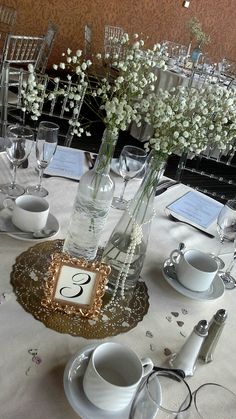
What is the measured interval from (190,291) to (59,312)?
35 cm

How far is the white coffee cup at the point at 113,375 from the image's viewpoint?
26.8 inches

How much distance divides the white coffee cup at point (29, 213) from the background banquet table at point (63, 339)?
5 centimetres

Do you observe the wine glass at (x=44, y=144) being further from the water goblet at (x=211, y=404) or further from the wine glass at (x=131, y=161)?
the water goblet at (x=211, y=404)

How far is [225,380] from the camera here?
2.79 ft

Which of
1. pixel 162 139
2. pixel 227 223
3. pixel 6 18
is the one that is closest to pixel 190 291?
pixel 227 223

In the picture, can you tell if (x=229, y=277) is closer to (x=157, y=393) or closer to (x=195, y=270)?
(x=195, y=270)

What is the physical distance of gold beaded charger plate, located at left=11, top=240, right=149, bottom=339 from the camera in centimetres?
87

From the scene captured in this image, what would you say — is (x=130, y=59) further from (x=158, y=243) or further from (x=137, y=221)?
(x=158, y=243)

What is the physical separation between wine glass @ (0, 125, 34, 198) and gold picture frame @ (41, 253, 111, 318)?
1.54 ft

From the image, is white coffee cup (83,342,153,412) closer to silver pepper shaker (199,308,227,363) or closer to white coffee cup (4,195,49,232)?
silver pepper shaker (199,308,227,363)

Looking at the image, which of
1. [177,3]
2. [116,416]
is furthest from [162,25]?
[116,416]

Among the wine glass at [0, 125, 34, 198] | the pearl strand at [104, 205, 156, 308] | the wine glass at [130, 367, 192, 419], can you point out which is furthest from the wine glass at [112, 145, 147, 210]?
the wine glass at [130, 367, 192, 419]

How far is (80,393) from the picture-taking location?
72 cm

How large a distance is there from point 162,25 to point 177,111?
18.3 feet
